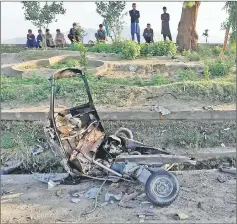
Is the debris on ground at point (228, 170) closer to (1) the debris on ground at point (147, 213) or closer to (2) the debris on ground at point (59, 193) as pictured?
(1) the debris on ground at point (147, 213)

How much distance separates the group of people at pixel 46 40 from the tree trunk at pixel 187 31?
5544mm

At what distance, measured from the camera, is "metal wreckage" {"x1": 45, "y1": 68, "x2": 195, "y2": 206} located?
7023 millimetres

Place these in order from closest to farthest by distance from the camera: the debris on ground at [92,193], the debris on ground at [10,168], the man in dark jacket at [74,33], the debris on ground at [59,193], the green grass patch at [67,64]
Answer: the debris on ground at [92,193]
the debris on ground at [59,193]
the debris on ground at [10,168]
the green grass patch at [67,64]
the man in dark jacket at [74,33]

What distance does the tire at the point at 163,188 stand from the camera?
22.8 feet

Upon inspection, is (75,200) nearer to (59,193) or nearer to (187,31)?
(59,193)

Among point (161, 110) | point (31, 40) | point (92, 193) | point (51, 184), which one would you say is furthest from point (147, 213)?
point (31, 40)

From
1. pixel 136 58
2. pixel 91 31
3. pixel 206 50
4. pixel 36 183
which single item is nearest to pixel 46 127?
pixel 36 183

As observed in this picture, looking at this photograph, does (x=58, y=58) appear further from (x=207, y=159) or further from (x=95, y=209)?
(x=95, y=209)

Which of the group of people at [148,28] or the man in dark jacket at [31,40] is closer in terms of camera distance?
the group of people at [148,28]

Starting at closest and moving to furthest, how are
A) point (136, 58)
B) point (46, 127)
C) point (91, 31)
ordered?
point (46, 127) < point (136, 58) < point (91, 31)

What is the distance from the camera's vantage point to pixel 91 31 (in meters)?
22.0

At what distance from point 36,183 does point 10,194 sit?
602 mm

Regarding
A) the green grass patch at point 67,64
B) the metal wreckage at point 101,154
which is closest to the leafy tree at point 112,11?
the green grass patch at point 67,64

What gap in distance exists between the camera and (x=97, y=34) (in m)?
21.8
